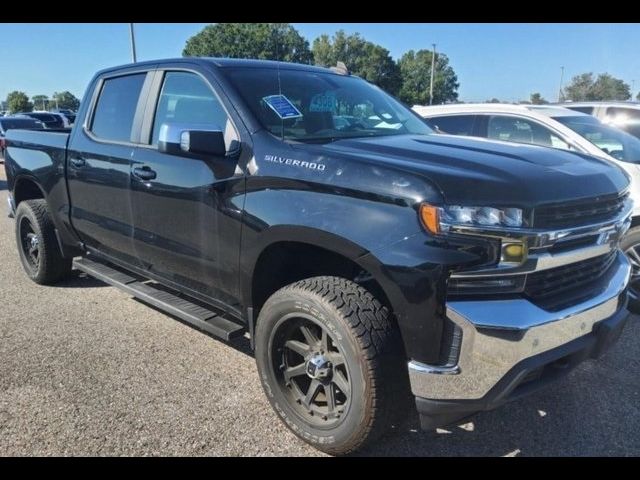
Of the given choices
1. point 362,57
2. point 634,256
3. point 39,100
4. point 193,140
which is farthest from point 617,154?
point 39,100

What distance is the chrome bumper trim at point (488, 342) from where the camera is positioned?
2.23m

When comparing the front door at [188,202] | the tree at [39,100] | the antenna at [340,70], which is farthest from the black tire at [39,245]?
the tree at [39,100]

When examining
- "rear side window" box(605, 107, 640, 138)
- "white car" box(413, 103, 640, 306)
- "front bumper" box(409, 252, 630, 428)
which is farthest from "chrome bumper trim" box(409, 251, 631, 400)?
"rear side window" box(605, 107, 640, 138)

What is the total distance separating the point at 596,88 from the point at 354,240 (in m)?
67.5

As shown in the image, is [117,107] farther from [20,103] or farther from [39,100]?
[39,100]

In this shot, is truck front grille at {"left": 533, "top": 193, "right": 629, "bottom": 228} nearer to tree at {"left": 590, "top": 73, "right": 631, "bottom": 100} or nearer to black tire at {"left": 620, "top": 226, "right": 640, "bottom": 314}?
black tire at {"left": 620, "top": 226, "right": 640, "bottom": 314}

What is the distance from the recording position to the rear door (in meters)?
3.87

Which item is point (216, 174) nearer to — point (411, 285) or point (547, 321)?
point (411, 285)

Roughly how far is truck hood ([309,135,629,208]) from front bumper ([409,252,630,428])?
0.45 meters

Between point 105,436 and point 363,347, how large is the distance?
1503 mm

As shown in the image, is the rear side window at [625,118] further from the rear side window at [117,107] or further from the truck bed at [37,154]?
the truck bed at [37,154]

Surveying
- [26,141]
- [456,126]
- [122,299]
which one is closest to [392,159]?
[122,299]

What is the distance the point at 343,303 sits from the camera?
2.54 meters

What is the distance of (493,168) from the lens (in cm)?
249
